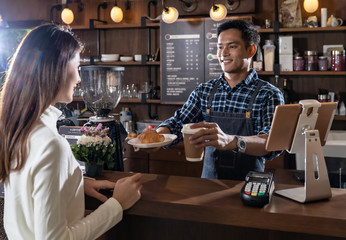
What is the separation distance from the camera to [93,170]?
1.96 meters

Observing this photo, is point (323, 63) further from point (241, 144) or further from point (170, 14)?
point (241, 144)

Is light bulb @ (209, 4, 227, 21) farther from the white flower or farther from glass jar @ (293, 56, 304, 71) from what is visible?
the white flower

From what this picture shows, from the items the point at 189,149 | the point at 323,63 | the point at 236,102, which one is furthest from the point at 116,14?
the point at 189,149

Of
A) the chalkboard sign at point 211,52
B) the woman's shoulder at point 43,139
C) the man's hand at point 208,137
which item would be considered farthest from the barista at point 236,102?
the chalkboard sign at point 211,52

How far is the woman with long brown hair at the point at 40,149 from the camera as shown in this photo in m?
1.17

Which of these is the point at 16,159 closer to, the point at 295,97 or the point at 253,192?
the point at 253,192

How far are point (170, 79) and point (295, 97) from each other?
1.40 metres

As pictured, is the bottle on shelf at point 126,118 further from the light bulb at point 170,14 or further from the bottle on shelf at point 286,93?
the bottle on shelf at point 286,93

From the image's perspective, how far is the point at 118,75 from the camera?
8.32 ft

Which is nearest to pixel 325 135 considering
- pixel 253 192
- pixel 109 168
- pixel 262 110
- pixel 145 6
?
pixel 253 192

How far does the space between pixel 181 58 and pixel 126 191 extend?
3210 millimetres

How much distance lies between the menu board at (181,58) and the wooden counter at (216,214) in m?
2.69

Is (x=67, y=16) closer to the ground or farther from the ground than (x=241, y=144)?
farther from the ground

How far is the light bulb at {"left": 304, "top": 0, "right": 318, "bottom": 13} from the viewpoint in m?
4.00
